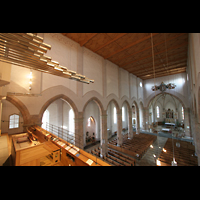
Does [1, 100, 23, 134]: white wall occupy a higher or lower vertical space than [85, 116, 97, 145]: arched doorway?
higher

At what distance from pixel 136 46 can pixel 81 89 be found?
6.32 m

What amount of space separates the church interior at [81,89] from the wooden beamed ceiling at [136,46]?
0.22ft

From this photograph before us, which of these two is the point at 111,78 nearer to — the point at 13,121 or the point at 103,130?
the point at 103,130

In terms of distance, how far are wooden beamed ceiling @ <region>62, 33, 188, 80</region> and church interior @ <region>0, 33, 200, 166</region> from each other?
2.6 inches

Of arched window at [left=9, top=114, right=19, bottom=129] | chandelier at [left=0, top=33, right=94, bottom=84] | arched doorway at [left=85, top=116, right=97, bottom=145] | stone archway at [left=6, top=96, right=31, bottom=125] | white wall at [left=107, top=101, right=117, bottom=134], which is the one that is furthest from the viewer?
white wall at [left=107, top=101, right=117, bottom=134]

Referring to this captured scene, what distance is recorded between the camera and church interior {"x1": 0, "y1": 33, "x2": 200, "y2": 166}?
9.84ft

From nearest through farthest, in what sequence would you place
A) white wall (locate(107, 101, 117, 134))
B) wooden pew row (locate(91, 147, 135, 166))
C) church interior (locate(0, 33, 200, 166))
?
church interior (locate(0, 33, 200, 166)) → wooden pew row (locate(91, 147, 135, 166)) → white wall (locate(107, 101, 117, 134))

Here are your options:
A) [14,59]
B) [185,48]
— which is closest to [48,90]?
[14,59]

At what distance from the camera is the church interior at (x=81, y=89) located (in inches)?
118

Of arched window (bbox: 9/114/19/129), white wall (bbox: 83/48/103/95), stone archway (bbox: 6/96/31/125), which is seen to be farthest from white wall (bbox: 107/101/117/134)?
stone archway (bbox: 6/96/31/125)

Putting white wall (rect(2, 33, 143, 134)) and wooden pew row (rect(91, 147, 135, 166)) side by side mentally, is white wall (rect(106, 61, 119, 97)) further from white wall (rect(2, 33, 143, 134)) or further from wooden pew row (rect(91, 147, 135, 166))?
wooden pew row (rect(91, 147, 135, 166))

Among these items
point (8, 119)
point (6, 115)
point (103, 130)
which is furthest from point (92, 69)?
point (8, 119)

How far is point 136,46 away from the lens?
30.4 feet
